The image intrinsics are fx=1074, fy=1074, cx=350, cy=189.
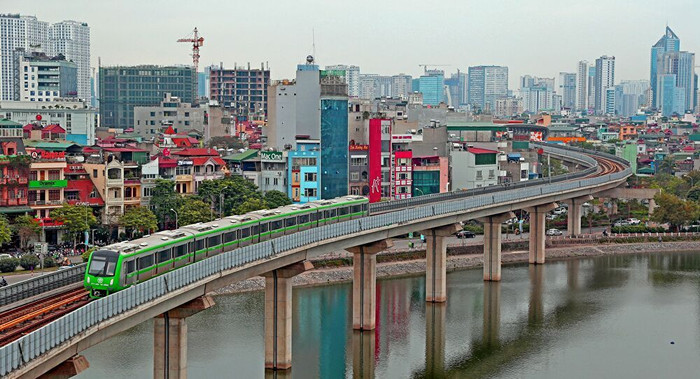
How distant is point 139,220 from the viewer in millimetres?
59406

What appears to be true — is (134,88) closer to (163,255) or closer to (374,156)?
(374,156)

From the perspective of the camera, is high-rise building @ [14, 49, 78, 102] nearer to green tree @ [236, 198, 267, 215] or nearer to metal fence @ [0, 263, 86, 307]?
green tree @ [236, 198, 267, 215]

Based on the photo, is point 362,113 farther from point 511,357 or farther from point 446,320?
point 511,357

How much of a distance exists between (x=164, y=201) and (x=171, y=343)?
31339mm

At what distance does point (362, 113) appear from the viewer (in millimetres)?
71000

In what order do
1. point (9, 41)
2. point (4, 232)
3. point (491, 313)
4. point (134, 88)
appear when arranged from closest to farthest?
point (491, 313) < point (4, 232) < point (134, 88) < point (9, 41)

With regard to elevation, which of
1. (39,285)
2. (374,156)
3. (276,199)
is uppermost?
(374,156)

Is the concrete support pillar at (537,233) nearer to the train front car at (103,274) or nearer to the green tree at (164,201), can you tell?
the green tree at (164,201)

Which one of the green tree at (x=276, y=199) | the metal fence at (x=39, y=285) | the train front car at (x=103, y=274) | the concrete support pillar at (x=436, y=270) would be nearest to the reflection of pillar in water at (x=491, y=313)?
the concrete support pillar at (x=436, y=270)

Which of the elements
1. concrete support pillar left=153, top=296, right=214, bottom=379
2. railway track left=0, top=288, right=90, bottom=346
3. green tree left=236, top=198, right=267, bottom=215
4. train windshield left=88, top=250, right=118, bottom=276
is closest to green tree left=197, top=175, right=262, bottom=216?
green tree left=236, top=198, right=267, bottom=215

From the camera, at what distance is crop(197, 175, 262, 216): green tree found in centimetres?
6406

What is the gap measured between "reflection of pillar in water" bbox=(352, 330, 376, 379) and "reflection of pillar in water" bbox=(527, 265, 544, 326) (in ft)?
28.0

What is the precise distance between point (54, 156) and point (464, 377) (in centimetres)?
3156

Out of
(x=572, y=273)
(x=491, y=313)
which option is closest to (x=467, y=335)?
(x=491, y=313)
